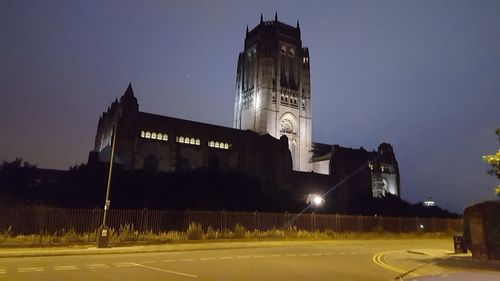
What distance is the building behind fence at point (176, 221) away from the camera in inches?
946

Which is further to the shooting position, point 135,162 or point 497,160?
point 135,162

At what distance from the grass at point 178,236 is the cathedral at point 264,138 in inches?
1472

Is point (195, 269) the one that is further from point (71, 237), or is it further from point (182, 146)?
point (182, 146)

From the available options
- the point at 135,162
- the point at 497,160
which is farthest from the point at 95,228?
the point at 135,162

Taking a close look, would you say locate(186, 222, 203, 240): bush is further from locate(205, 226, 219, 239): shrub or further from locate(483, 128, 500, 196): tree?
locate(483, 128, 500, 196): tree

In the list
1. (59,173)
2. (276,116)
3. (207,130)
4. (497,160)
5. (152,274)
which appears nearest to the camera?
(152,274)

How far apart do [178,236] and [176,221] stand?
3.56 meters

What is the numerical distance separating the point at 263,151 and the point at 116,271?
235ft

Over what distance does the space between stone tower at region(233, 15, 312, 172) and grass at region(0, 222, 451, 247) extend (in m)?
75.6

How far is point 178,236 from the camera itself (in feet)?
85.6

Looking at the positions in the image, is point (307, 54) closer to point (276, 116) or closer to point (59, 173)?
point (276, 116)

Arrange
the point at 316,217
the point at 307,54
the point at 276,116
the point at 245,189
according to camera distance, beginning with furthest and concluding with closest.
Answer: the point at 307,54, the point at 276,116, the point at 245,189, the point at 316,217

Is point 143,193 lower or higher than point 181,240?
higher

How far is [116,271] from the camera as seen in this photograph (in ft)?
40.9
